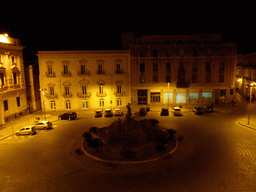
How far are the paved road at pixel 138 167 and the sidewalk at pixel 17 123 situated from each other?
2.79 metres

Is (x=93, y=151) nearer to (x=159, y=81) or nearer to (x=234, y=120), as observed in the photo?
(x=234, y=120)

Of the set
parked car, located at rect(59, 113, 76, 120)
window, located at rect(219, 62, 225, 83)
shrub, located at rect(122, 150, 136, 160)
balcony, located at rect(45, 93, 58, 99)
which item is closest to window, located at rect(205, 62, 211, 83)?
window, located at rect(219, 62, 225, 83)

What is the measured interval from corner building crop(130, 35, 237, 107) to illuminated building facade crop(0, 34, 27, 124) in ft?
72.2

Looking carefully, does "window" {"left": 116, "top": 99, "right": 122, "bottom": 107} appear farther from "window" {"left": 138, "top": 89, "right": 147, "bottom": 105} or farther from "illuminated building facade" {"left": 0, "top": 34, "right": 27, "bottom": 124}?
"illuminated building facade" {"left": 0, "top": 34, "right": 27, "bottom": 124}

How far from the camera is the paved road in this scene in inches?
696

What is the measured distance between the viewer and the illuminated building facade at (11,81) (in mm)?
35469

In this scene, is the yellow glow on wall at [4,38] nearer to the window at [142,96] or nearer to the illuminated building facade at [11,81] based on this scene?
the illuminated building facade at [11,81]

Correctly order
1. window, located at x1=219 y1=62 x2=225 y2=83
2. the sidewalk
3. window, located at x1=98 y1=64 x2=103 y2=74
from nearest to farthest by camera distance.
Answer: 1. the sidewalk
2. window, located at x1=98 y1=64 x2=103 y2=74
3. window, located at x1=219 y1=62 x2=225 y2=83

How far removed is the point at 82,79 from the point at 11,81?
13.2 meters

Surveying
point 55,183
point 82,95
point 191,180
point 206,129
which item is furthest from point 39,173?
point 82,95

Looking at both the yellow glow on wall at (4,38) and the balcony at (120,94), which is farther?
the balcony at (120,94)

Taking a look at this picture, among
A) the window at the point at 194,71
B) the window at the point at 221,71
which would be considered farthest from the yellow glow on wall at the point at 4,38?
the window at the point at 221,71

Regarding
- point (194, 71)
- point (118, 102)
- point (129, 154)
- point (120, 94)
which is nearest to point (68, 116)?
point (118, 102)

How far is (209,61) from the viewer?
156ft
